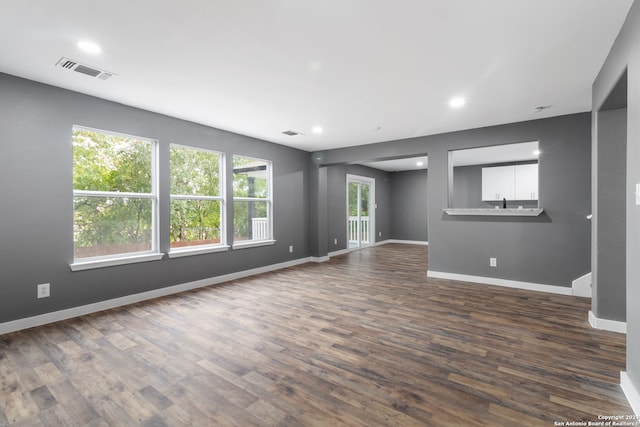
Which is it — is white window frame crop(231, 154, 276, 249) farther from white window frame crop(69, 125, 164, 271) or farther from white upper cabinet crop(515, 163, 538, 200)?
white upper cabinet crop(515, 163, 538, 200)

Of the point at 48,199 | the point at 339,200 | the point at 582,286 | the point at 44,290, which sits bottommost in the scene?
the point at 582,286

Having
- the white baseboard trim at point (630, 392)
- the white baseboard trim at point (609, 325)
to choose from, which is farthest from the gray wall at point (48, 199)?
the white baseboard trim at point (609, 325)

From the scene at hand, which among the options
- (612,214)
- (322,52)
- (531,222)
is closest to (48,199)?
(322,52)

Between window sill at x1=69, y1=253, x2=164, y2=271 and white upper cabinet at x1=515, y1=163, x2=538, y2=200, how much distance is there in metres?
8.17

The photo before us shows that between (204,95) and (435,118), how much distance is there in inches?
120

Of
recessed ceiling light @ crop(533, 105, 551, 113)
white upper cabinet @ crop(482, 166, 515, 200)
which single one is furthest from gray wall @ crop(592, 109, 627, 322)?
white upper cabinet @ crop(482, 166, 515, 200)

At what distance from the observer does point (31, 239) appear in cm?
295

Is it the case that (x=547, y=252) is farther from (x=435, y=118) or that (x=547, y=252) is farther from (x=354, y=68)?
(x=354, y=68)

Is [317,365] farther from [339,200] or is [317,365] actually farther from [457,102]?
[339,200]

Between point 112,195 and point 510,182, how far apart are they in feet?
28.0

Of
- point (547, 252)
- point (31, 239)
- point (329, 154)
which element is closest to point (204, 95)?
point (31, 239)

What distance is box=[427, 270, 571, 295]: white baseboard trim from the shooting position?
4.06 meters

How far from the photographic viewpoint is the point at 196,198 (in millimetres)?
4473

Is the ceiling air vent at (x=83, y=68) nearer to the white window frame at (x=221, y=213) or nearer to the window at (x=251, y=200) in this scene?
the white window frame at (x=221, y=213)
